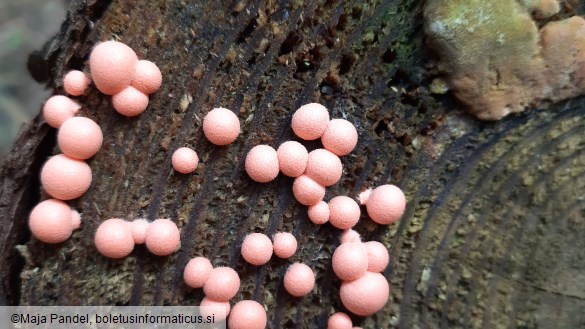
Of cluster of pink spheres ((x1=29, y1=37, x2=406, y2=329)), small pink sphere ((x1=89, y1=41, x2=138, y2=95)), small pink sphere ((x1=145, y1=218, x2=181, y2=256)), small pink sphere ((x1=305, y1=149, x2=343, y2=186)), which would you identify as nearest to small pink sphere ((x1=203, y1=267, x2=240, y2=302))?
cluster of pink spheres ((x1=29, y1=37, x2=406, y2=329))

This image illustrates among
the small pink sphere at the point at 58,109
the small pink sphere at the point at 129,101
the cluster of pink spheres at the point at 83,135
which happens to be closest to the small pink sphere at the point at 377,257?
the cluster of pink spheres at the point at 83,135

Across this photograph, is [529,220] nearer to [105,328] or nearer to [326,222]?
[326,222]

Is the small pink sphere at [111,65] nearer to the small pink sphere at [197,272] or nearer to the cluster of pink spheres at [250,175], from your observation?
the cluster of pink spheres at [250,175]

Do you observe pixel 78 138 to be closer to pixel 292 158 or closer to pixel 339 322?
pixel 292 158

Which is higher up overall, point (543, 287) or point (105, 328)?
point (543, 287)

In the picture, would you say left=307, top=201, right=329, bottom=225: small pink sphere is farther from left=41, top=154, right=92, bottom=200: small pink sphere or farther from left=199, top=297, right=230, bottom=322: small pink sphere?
left=41, top=154, right=92, bottom=200: small pink sphere

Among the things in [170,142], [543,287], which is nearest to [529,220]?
[543,287]
